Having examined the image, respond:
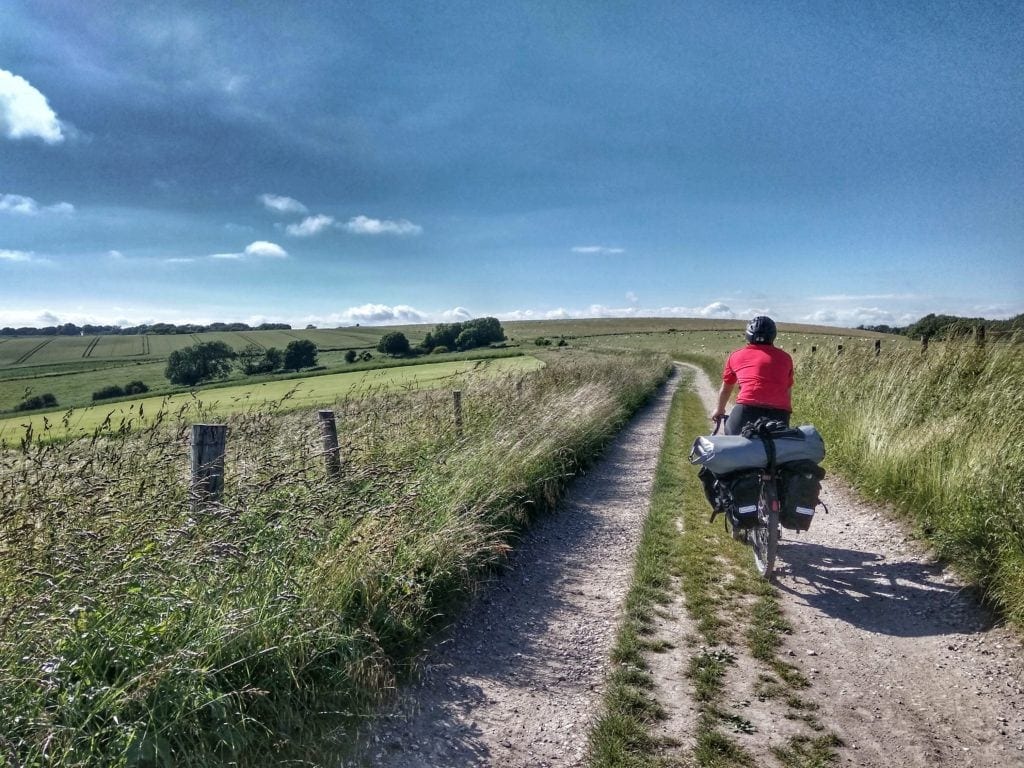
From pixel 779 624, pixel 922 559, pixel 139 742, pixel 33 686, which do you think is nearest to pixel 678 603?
pixel 779 624

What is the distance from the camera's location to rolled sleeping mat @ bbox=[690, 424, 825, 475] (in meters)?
4.95

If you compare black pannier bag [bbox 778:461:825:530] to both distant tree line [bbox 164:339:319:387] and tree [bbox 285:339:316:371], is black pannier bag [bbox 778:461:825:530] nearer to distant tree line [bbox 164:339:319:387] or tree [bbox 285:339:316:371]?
distant tree line [bbox 164:339:319:387]

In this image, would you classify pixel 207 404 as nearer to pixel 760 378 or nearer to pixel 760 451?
pixel 760 378

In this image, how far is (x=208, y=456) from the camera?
457cm

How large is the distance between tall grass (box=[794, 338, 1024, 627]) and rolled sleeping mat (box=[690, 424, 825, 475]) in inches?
59.4

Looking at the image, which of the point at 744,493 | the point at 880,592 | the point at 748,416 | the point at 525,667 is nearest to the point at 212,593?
the point at 525,667

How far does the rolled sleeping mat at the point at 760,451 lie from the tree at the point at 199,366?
116ft

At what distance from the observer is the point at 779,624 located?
428cm

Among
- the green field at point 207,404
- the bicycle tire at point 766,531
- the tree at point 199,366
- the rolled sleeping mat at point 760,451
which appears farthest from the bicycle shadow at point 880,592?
the tree at point 199,366

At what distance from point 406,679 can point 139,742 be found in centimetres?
163

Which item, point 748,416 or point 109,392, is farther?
point 109,392

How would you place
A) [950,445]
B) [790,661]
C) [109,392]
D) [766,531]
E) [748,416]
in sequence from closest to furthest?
[790,661]
[766,531]
[748,416]
[950,445]
[109,392]

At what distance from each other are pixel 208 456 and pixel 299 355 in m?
46.2

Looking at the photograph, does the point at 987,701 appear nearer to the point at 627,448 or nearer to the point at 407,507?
the point at 407,507
